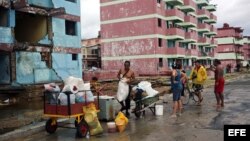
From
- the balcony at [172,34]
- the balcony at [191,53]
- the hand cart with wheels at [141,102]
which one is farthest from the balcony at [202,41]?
the hand cart with wheels at [141,102]

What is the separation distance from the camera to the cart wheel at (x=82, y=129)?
30.3 feet

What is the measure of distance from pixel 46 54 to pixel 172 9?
2656cm

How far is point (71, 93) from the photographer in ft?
Answer: 31.0

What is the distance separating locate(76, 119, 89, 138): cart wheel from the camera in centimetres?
925

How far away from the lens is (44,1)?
28.1 meters

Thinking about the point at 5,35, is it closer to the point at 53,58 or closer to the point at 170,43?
the point at 53,58

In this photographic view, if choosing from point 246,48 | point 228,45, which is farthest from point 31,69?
point 246,48

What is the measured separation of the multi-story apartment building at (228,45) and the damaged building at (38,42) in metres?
65.2

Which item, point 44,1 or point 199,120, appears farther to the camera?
point 44,1

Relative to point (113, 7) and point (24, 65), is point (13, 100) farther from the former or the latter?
point (113, 7)

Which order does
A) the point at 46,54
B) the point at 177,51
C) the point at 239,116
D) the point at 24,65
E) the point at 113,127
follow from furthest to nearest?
the point at 177,51 < the point at 46,54 < the point at 24,65 < the point at 239,116 < the point at 113,127

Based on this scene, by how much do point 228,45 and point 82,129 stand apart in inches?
3462

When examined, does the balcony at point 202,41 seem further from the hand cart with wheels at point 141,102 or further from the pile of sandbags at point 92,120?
the pile of sandbags at point 92,120

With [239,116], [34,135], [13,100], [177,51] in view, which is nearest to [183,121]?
[239,116]
